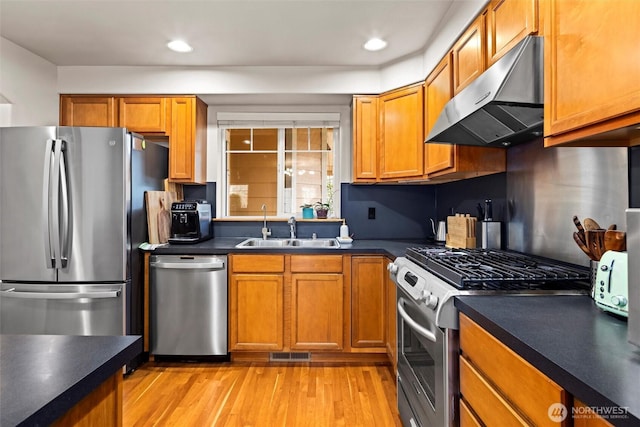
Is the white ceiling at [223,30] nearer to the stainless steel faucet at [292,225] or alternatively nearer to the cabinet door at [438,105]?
the cabinet door at [438,105]

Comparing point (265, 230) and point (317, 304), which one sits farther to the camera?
point (265, 230)

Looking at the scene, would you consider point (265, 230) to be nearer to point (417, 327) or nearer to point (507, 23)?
point (417, 327)

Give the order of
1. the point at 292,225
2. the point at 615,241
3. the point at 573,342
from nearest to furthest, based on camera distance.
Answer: the point at 573,342 < the point at 615,241 < the point at 292,225

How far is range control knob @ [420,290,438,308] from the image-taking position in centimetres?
131

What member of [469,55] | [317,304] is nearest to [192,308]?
[317,304]

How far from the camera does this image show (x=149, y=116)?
9.91 feet

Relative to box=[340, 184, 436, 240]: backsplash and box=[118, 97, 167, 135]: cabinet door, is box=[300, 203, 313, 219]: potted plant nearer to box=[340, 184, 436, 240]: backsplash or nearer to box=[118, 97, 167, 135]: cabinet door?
box=[340, 184, 436, 240]: backsplash

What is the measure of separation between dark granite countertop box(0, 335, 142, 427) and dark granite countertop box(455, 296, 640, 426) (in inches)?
36.4

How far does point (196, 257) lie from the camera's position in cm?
267

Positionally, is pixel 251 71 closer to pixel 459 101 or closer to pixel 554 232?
pixel 459 101

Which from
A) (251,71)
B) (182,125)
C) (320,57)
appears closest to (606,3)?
(320,57)

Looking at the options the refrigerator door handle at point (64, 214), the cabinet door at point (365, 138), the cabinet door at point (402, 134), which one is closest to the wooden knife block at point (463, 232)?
the cabinet door at point (402, 134)

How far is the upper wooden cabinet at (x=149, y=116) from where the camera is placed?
9.89 ft

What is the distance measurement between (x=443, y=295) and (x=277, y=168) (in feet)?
8.14
